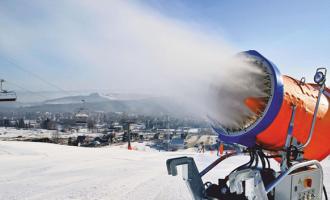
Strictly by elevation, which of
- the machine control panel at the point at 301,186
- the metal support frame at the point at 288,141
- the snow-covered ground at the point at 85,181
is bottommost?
the snow-covered ground at the point at 85,181

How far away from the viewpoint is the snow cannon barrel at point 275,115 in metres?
3.53

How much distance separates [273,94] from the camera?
3494 mm

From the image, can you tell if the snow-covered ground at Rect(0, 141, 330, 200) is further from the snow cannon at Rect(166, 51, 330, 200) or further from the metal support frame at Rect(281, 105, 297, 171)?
the metal support frame at Rect(281, 105, 297, 171)

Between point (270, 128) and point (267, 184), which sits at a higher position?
point (270, 128)

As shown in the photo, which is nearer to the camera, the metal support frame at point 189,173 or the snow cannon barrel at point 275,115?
the snow cannon barrel at point 275,115

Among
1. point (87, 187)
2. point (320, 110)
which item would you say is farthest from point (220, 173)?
A: point (320, 110)

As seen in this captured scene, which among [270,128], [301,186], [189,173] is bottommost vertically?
[301,186]

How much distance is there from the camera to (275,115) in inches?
137

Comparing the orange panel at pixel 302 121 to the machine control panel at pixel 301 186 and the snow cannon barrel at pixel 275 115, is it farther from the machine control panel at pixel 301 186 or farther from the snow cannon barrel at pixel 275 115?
the machine control panel at pixel 301 186

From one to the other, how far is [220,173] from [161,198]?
291 centimetres

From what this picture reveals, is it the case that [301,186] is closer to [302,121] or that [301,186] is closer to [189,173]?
[302,121]

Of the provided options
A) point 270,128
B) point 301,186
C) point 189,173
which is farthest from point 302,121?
point 189,173

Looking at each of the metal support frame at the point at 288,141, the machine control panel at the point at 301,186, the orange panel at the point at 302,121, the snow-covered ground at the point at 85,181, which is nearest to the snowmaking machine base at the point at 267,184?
the machine control panel at the point at 301,186

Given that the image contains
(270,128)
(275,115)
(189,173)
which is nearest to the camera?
(275,115)
